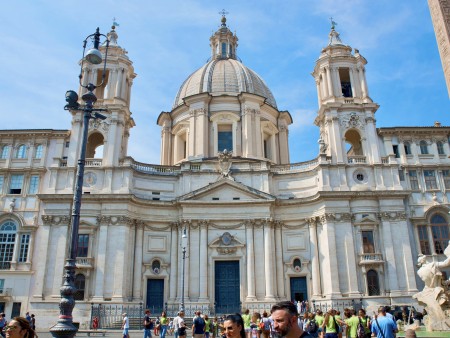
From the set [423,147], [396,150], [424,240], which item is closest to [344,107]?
[396,150]

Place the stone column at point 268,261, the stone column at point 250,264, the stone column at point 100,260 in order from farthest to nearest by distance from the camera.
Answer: the stone column at point 250,264
the stone column at point 268,261
the stone column at point 100,260

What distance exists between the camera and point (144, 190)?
37.4 metres

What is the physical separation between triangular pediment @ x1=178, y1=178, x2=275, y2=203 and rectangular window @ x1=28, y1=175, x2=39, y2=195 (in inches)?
494

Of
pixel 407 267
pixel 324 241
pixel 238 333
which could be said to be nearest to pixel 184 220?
pixel 324 241

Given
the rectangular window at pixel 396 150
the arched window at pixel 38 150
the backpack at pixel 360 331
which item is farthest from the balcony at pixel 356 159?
the arched window at pixel 38 150

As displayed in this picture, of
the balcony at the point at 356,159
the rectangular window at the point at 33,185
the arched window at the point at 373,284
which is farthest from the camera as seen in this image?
the balcony at the point at 356,159

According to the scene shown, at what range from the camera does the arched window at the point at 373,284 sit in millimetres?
33500

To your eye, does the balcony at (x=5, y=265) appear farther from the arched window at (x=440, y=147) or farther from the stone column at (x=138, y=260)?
the arched window at (x=440, y=147)

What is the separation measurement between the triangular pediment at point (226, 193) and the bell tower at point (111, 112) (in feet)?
25.4

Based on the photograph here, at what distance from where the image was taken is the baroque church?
110ft

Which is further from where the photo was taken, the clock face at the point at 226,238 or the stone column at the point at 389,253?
the clock face at the point at 226,238

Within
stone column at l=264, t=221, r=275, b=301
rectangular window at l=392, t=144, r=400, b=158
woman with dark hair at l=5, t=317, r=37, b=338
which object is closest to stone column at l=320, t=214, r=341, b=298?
stone column at l=264, t=221, r=275, b=301

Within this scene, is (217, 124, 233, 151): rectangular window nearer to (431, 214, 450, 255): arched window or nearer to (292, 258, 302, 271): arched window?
(292, 258, 302, 271): arched window

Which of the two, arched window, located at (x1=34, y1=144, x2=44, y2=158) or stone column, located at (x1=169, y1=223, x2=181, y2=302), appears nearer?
stone column, located at (x1=169, y1=223, x2=181, y2=302)
